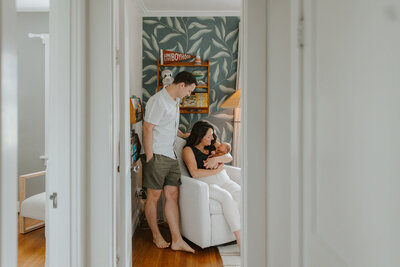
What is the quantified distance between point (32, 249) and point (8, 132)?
242 cm

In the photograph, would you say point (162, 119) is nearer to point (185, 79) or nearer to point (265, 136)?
point (185, 79)

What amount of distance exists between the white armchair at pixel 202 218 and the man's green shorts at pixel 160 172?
0.50 ft

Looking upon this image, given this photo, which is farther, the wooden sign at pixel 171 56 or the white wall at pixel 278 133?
the wooden sign at pixel 171 56

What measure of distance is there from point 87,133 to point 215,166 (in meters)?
1.81

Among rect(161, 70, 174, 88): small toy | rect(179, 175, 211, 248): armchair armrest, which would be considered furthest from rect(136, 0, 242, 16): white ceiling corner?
rect(179, 175, 211, 248): armchair armrest

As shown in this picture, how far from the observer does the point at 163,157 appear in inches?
117

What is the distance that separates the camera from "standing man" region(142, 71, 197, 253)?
2896 mm

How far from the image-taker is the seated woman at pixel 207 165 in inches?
111

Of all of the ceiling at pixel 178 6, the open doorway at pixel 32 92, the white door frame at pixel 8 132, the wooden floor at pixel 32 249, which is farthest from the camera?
the open doorway at pixel 32 92

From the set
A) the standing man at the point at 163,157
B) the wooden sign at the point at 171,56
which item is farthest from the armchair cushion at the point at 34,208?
the wooden sign at the point at 171,56

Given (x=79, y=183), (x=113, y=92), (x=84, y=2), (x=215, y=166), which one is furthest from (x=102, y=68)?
(x=215, y=166)

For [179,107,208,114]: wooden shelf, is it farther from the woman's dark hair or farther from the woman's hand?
the woman's hand

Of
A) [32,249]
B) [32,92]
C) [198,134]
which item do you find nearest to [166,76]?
[198,134]

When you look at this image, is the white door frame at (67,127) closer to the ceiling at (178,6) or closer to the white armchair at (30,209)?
the white armchair at (30,209)
